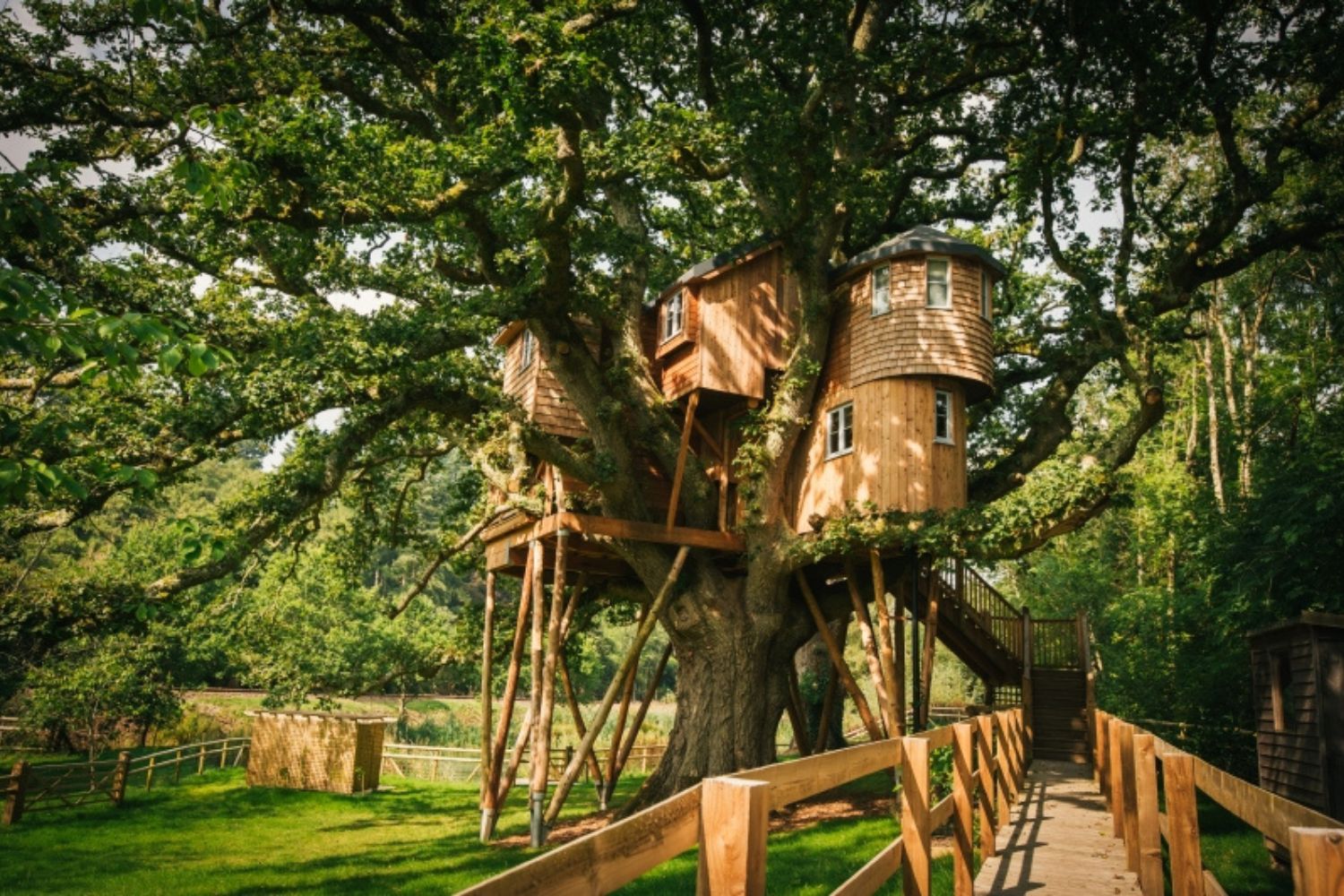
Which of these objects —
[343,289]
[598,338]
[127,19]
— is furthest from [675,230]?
[127,19]

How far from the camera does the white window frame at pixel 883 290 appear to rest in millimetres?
15695

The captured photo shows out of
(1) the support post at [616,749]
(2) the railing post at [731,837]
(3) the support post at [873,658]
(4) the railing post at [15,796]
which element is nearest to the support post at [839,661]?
(3) the support post at [873,658]

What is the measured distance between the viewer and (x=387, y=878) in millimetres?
11500

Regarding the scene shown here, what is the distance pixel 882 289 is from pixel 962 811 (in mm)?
11186

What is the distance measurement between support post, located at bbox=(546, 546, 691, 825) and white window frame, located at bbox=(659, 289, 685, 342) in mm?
4423

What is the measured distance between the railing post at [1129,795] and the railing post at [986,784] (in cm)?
109

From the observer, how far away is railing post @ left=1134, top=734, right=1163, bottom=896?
5898mm

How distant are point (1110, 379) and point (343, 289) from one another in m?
15.9

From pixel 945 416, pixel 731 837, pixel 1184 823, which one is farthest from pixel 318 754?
pixel 731 837

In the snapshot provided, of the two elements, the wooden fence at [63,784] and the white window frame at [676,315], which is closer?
the white window frame at [676,315]

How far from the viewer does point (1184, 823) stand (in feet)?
15.3

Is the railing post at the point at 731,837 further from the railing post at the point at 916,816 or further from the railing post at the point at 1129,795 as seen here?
the railing post at the point at 1129,795

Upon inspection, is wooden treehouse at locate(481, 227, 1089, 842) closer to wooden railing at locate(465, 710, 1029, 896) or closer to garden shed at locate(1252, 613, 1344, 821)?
garden shed at locate(1252, 613, 1344, 821)

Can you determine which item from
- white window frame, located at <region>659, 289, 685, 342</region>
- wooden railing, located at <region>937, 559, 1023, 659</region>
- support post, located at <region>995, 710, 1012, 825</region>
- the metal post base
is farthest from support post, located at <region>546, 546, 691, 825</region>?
wooden railing, located at <region>937, 559, 1023, 659</region>
